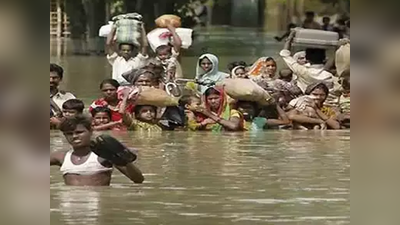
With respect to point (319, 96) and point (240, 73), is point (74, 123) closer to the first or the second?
point (240, 73)

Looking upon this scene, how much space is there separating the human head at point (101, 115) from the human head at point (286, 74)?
0.49 metres

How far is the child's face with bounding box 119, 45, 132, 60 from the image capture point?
6.24ft

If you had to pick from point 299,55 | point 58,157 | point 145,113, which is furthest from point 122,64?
point 58,157

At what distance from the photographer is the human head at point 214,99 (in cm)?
194

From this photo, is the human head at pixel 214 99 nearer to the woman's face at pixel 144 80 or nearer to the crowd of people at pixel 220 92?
the crowd of people at pixel 220 92

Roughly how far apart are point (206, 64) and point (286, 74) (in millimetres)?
227

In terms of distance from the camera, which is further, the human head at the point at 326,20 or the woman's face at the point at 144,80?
the woman's face at the point at 144,80

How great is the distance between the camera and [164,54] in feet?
6.47

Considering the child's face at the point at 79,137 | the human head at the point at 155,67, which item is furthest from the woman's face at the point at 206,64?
the child's face at the point at 79,137

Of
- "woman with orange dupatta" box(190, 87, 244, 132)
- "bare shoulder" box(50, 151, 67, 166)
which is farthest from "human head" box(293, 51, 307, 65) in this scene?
"bare shoulder" box(50, 151, 67, 166)
